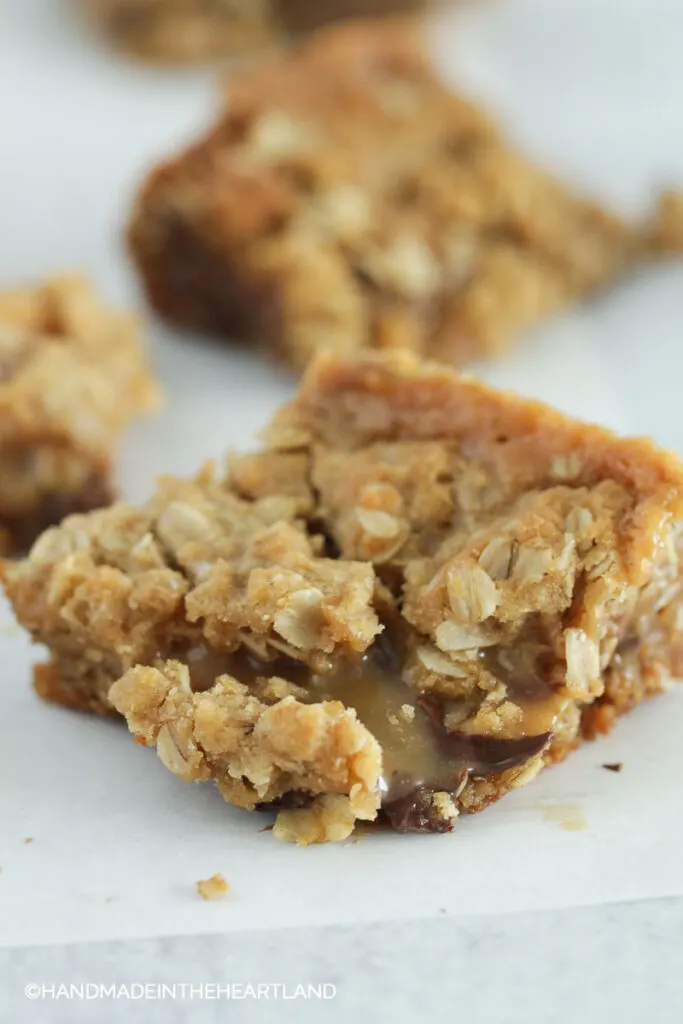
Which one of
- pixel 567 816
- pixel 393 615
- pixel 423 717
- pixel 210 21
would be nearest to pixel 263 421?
pixel 393 615

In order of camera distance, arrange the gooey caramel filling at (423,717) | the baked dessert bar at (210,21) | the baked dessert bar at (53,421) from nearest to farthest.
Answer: the gooey caramel filling at (423,717) → the baked dessert bar at (53,421) → the baked dessert bar at (210,21)

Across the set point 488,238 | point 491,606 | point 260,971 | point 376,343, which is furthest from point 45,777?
A: point 488,238

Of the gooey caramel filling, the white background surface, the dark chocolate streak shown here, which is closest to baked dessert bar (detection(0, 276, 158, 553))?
the white background surface

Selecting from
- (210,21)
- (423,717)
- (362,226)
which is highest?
(210,21)

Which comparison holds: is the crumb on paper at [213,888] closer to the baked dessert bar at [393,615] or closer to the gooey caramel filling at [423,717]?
the baked dessert bar at [393,615]

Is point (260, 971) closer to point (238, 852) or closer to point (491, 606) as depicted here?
point (238, 852)

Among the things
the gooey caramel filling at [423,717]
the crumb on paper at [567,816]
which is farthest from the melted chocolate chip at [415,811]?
the crumb on paper at [567,816]

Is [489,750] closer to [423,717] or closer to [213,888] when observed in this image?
[423,717]
